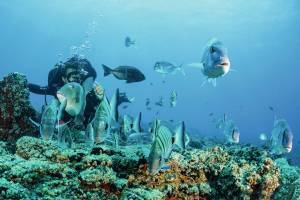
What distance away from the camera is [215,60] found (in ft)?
11.1

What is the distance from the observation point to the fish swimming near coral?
3.38 m

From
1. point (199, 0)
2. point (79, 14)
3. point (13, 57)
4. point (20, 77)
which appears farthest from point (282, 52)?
point (13, 57)

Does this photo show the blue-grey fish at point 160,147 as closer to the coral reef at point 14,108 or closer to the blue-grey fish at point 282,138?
the blue-grey fish at point 282,138

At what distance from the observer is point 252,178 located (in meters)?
4.40

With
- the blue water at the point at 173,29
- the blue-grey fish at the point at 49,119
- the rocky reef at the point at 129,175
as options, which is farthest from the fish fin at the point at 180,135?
the blue water at the point at 173,29

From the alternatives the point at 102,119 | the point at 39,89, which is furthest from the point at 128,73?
the point at 39,89

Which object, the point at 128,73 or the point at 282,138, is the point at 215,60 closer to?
the point at 282,138

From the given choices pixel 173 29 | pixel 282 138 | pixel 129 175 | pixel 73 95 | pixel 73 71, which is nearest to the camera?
pixel 73 95

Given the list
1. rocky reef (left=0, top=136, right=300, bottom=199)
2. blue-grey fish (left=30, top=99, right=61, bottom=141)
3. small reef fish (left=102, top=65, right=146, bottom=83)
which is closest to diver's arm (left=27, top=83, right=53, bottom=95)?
small reef fish (left=102, top=65, right=146, bottom=83)

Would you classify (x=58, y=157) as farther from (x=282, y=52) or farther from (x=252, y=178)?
(x=282, y=52)

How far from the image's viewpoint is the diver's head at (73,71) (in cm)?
797

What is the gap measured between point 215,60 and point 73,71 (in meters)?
5.32

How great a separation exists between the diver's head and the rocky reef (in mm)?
3506

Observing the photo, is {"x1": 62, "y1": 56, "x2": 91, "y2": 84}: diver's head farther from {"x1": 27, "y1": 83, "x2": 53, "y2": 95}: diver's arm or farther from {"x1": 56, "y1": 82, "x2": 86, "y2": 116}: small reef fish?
{"x1": 56, "y1": 82, "x2": 86, "y2": 116}: small reef fish
